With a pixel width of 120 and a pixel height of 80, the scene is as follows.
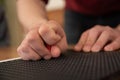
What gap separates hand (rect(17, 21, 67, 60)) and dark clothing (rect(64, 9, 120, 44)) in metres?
0.60

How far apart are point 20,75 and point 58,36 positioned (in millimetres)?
201

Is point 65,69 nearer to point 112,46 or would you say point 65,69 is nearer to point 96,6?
point 112,46

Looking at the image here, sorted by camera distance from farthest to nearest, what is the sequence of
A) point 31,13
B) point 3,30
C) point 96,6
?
point 3,30, point 96,6, point 31,13

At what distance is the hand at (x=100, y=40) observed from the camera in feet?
2.47

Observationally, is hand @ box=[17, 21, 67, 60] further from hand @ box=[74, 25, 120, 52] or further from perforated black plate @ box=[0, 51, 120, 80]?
hand @ box=[74, 25, 120, 52]

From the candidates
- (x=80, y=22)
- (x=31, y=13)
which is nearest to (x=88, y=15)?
(x=80, y=22)

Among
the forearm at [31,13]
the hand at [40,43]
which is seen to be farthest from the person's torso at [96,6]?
the hand at [40,43]

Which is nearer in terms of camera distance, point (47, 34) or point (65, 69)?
point (65, 69)

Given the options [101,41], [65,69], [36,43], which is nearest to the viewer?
[65,69]

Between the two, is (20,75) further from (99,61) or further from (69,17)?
(69,17)

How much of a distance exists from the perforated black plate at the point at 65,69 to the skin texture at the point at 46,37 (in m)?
0.03

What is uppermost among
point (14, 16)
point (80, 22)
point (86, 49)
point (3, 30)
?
point (86, 49)

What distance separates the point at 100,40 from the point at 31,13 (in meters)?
0.25

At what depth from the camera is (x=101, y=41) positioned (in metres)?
0.76
